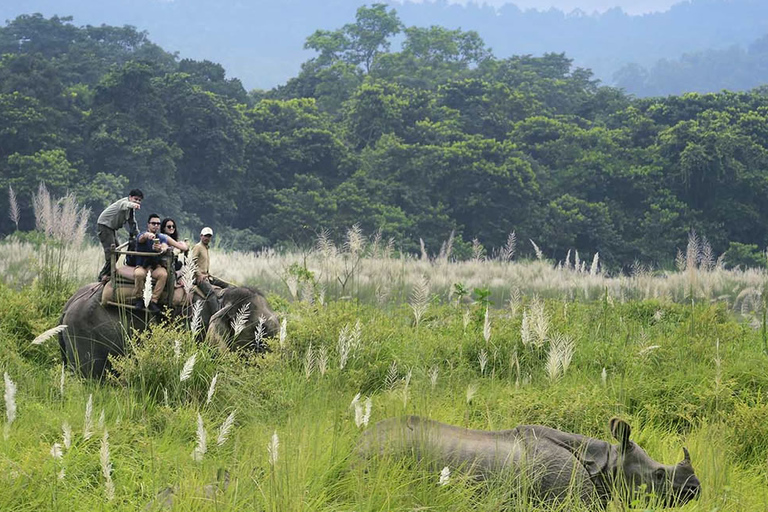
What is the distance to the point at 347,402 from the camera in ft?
19.1

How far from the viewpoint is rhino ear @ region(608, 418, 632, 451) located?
429 centimetres

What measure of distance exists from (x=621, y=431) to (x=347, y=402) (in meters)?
2.05

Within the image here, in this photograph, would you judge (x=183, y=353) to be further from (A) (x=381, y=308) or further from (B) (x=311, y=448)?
(A) (x=381, y=308)

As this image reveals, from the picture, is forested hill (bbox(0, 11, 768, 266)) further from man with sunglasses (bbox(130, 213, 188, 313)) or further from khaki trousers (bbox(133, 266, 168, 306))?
khaki trousers (bbox(133, 266, 168, 306))

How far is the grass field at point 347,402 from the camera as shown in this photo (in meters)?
4.03

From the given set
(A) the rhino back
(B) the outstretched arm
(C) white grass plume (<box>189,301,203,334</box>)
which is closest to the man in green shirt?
(B) the outstretched arm

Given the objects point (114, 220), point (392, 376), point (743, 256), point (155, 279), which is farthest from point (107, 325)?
point (743, 256)

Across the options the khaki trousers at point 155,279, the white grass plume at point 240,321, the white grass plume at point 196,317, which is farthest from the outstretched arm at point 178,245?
the white grass plume at point 196,317

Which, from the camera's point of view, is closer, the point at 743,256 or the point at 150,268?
the point at 150,268

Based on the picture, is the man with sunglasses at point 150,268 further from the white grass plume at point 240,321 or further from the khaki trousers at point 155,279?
the white grass plume at point 240,321

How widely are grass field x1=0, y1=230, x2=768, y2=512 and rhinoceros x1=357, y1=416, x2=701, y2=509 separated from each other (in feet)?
0.31

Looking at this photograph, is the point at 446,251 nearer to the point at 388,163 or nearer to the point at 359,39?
the point at 388,163

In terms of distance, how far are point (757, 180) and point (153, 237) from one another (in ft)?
98.1

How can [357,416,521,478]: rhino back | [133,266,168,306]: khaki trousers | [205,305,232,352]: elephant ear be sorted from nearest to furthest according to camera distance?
[357,416,521,478]: rhino back
[205,305,232,352]: elephant ear
[133,266,168,306]: khaki trousers
